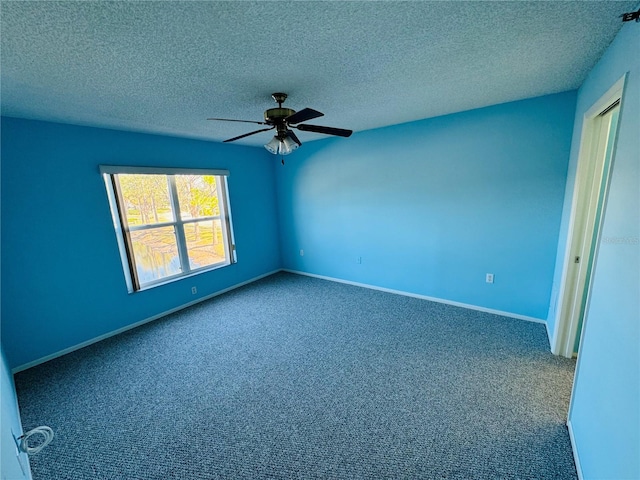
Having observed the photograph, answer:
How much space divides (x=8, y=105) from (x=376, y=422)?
11.8 feet

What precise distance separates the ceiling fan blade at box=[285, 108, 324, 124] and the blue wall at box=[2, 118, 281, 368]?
2272 millimetres

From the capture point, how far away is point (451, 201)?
3.16 metres

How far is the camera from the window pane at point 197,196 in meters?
3.58

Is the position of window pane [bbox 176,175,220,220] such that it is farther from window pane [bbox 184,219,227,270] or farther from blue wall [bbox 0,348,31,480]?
blue wall [bbox 0,348,31,480]

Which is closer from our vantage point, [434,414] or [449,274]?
[434,414]

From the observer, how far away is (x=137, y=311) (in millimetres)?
3232

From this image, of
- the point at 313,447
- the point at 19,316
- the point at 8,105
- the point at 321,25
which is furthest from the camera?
the point at 19,316

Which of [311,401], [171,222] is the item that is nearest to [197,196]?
[171,222]

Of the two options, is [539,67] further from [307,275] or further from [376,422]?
[307,275]

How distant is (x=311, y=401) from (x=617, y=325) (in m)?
1.79

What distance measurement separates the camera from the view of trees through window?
315 cm

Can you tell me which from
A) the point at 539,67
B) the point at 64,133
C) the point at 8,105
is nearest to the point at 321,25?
the point at 539,67

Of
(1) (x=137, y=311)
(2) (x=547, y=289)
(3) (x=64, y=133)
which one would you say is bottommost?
(1) (x=137, y=311)

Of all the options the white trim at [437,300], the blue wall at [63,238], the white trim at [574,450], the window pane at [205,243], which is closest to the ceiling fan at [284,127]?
the blue wall at [63,238]
